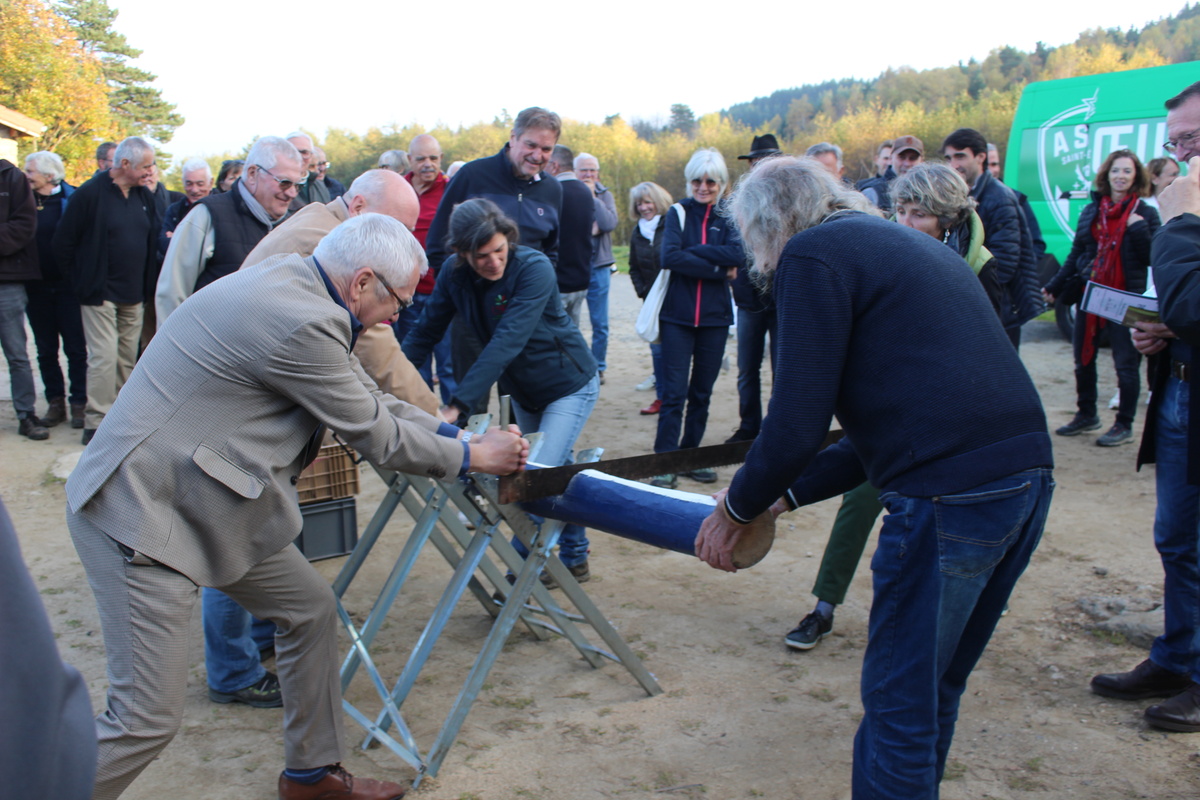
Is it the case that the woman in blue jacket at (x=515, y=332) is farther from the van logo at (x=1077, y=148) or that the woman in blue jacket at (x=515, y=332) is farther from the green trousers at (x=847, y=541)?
the van logo at (x=1077, y=148)

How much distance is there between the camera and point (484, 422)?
10.4 feet

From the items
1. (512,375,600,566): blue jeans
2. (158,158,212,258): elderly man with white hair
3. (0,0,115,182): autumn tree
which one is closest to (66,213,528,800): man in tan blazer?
(512,375,600,566): blue jeans

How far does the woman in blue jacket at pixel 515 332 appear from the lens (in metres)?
3.85

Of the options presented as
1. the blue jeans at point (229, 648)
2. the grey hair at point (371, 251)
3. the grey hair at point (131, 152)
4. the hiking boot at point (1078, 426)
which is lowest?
the hiking boot at point (1078, 426)

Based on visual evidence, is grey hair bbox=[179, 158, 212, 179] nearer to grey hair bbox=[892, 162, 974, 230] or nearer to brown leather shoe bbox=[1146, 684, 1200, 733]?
grey hair bbox=[892, 162, 974, 230]

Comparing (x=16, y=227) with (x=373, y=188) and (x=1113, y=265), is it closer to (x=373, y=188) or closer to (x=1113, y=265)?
(x=373, y=188)

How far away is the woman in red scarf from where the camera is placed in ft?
18.7

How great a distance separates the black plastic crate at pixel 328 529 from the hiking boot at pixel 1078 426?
504 centimetres

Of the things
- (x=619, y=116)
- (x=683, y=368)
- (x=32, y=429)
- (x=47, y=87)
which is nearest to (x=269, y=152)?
(x=683, y=368)

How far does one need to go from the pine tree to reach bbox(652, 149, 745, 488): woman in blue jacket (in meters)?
52.3

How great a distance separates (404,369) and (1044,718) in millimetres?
2553

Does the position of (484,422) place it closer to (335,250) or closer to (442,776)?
(335,250)

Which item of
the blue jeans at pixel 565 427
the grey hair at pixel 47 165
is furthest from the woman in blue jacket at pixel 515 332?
the grey hair at pixel 47 165

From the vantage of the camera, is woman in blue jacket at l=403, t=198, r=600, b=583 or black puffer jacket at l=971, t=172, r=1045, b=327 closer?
woman in blue jacket at l=403, t=198, r=600, b=583
